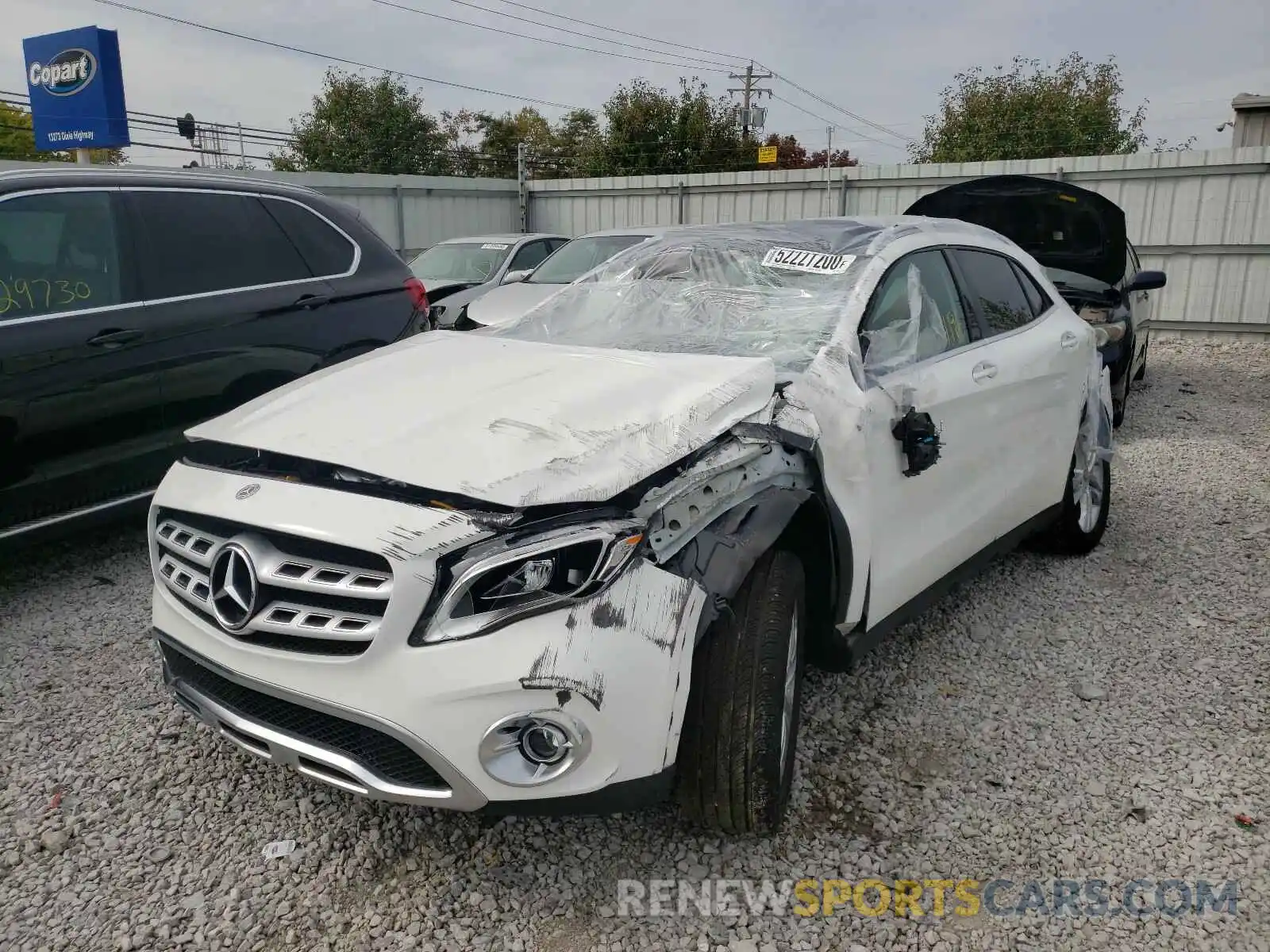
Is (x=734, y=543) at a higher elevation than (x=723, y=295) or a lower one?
lower

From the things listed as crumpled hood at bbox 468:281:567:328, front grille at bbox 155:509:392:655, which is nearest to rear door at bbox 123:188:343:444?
crumpled hood at bbox 468:281:567:328

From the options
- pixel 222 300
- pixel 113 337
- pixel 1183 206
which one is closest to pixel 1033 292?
pixel 222 300

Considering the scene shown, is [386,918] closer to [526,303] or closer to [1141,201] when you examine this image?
[526,303]

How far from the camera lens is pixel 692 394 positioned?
2377 millimetres

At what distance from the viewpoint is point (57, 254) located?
3.86 meters

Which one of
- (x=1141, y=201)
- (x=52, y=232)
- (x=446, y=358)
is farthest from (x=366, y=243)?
(x=1141, y=201)

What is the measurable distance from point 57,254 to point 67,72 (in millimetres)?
14540

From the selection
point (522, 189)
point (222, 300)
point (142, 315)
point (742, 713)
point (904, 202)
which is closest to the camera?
point (742, 713)

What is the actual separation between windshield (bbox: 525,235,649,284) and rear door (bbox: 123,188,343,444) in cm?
437

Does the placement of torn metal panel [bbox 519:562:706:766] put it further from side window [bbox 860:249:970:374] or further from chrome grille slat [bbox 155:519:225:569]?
side window [bbox 860:249:970:374]

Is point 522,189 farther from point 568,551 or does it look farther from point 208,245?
A: point 568,551

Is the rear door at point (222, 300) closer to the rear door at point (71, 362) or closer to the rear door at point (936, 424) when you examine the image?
the rear door at point (71, 362)

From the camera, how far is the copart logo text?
15.0 metres

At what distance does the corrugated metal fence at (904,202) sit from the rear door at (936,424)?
9.57 m
